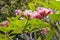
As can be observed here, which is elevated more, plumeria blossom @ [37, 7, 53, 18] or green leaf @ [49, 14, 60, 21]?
plumeria blossom @ [37, 7, 53, 18]

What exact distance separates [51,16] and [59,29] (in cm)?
9

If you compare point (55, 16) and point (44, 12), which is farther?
point (44, 12)

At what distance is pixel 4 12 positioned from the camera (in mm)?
4527

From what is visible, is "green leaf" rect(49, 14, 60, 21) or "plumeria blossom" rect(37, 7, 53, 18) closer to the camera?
"green leaf" rect(49, 14, 60, 21)

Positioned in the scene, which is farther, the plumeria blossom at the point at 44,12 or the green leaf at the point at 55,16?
the plumeria blossom at the point at 44,12

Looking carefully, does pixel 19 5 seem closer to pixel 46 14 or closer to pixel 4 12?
pixel 4 12

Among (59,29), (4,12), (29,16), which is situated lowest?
(59,29)

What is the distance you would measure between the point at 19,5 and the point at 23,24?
3563mm

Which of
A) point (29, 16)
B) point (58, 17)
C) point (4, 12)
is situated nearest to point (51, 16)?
point (58, 17)

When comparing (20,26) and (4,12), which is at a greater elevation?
(4,12)

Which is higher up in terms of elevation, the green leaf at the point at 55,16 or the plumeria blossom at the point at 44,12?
the plumeria blossom at the point at 44,12

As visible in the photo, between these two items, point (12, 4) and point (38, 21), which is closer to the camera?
point (38, 21)

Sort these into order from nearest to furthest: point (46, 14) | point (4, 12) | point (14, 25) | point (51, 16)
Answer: point (51, 16) < point (46, 14) < point (14, 25) < point (4, 12)

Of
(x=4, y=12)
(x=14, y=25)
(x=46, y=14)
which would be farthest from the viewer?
(x=4, y=12)
